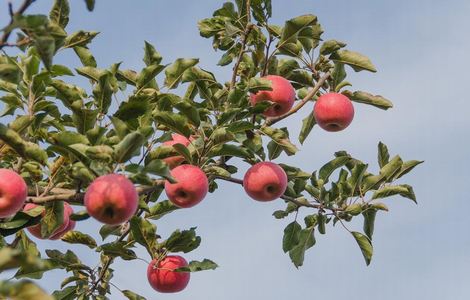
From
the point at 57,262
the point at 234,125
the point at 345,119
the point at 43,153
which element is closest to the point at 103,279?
the point at 57,262

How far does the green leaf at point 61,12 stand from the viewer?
505 cm

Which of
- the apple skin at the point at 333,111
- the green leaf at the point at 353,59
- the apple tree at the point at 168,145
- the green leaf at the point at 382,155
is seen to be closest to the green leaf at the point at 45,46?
the apple tree at the point at 168,145

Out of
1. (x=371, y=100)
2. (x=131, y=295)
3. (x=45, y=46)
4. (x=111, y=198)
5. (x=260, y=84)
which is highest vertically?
(x=371, y=100)

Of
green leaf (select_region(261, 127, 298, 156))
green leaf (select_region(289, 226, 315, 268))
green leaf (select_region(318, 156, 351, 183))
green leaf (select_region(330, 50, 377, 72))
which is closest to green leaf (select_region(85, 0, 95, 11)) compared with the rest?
green leaf (select_region(261, 127, 298, 156))

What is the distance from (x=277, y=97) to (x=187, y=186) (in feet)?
3.43

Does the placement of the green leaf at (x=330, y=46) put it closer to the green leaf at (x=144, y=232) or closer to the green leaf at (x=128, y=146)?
the green leaf at (x=144, y=232)

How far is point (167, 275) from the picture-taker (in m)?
5.42

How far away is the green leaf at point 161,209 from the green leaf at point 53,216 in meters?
0.82

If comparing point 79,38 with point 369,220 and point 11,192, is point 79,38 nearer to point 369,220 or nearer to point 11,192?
point 11,192

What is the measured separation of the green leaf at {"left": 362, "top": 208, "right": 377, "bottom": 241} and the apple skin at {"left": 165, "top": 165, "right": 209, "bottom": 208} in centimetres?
163

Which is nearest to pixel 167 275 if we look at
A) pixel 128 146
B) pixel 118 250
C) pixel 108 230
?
pixel 118 250

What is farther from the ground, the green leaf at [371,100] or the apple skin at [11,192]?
the green leaf at [371,100]

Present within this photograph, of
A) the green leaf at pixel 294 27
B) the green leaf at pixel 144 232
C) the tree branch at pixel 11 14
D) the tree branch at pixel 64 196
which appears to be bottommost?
the tree branch at pixel 64 196

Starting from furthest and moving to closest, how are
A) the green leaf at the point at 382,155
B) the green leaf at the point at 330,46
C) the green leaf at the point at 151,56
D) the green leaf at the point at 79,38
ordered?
the green leaf at the point at 382,155 → the green leaf at the point at 330,46 → the green leaf at the point at 151,56 → the green leaf at the point at 79,38
